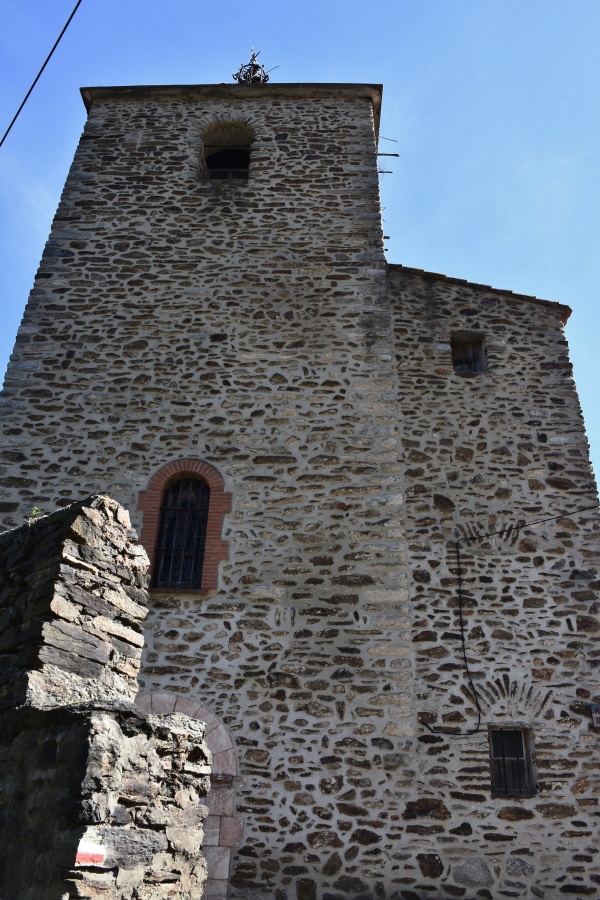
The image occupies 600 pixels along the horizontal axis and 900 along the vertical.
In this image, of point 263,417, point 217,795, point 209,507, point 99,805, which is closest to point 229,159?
point 263,417

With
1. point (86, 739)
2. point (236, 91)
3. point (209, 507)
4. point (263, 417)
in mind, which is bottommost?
point (86, 739)

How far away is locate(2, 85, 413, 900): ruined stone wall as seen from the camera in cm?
669

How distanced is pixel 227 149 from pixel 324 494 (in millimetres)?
5817

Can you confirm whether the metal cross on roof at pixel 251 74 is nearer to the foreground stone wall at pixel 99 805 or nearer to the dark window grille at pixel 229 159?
the dark window grille at pixel 229 159

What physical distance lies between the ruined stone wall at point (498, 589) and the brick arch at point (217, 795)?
4.83ft

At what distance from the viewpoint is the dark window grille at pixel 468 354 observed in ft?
30.5

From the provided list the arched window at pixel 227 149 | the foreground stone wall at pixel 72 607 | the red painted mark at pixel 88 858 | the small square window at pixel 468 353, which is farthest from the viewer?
the arched window at pixel 227 149

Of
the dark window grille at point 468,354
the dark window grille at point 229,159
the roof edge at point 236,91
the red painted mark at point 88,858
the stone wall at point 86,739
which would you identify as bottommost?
the red painted mark at point 88,858

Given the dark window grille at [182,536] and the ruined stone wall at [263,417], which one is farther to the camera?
the dark window grille at [182,536]

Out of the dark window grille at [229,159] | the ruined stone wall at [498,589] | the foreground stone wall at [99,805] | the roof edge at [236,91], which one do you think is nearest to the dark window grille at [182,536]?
the ruined stone wall at [498,589]

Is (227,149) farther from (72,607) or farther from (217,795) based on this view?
(72,607)

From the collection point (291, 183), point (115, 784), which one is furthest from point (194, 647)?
point (291, 183)

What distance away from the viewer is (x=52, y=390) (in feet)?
28.2

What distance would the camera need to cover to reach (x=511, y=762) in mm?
7137
